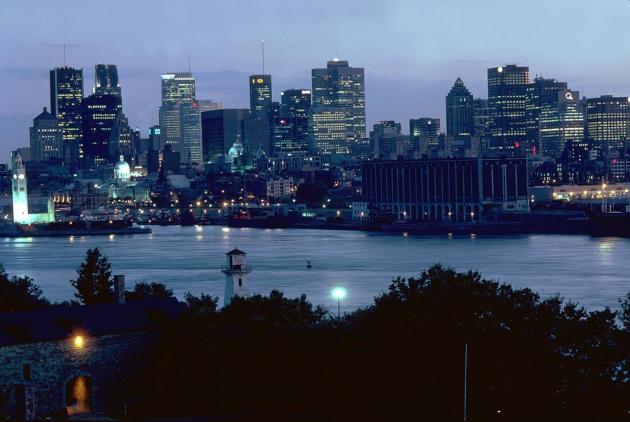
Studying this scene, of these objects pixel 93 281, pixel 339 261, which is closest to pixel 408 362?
pixel 93 281

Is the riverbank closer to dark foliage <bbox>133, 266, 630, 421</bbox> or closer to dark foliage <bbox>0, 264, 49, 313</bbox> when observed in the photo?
dark foliage <bbox>0, 264, 49, 313</bbox>

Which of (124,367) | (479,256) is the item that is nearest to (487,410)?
(124,367)

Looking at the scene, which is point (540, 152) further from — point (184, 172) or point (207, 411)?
point (207, 411)

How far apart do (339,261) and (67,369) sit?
2720 centimetres

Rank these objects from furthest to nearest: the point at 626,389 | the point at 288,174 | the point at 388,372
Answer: the point at 288,174, the point at 388,372, the point at 626,389

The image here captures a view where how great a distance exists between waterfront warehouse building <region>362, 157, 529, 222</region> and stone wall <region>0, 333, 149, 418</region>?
2382 inches

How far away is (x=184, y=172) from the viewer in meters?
127

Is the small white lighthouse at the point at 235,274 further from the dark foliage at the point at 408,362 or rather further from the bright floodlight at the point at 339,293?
the bright floodlight at the point at 339,293

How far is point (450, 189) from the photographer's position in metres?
80.8

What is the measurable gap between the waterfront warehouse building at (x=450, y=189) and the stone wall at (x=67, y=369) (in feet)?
199

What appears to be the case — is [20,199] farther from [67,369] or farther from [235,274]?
[67,369]

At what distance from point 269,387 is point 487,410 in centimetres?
258

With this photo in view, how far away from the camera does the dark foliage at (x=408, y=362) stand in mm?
12789

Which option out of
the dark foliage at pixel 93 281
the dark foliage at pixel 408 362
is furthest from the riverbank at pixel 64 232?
the dark foliage at pixel 408 362
